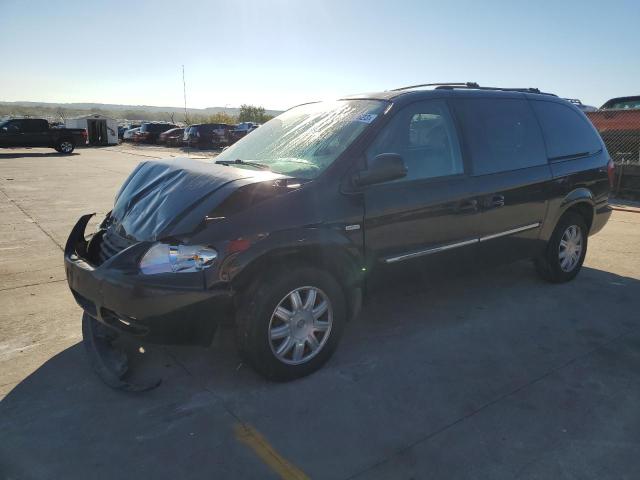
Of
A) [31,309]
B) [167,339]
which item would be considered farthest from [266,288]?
[31,309]

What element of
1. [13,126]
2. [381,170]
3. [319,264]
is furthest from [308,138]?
[13,126]

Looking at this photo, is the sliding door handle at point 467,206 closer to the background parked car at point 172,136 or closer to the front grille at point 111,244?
the front grille at point 111,244

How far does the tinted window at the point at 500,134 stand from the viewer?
418 cm

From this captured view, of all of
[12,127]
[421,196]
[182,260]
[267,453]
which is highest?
[12,127]

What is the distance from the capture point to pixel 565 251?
17.1ft

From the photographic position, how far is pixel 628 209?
9.46 m

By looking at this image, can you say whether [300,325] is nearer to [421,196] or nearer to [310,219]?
[310,219]

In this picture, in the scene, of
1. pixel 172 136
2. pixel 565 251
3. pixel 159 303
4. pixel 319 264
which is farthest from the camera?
pixel 172 136

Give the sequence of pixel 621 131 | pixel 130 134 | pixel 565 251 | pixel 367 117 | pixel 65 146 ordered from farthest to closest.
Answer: pixel 130 134
pixel 65 146
pixel 621 131
pixel 565 251
pixel 367 117

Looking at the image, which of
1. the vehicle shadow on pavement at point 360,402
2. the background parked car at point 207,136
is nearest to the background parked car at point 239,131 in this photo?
the background parked car at point 207,136

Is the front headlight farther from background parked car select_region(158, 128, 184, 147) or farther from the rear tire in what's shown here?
background parked car select_region(158, 128, 184, 147)

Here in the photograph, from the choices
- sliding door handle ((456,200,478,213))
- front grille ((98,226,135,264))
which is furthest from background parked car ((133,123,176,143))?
sliding door handle ((456,200,478,213))

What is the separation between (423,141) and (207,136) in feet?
90.8

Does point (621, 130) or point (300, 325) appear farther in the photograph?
point (621, 130)
